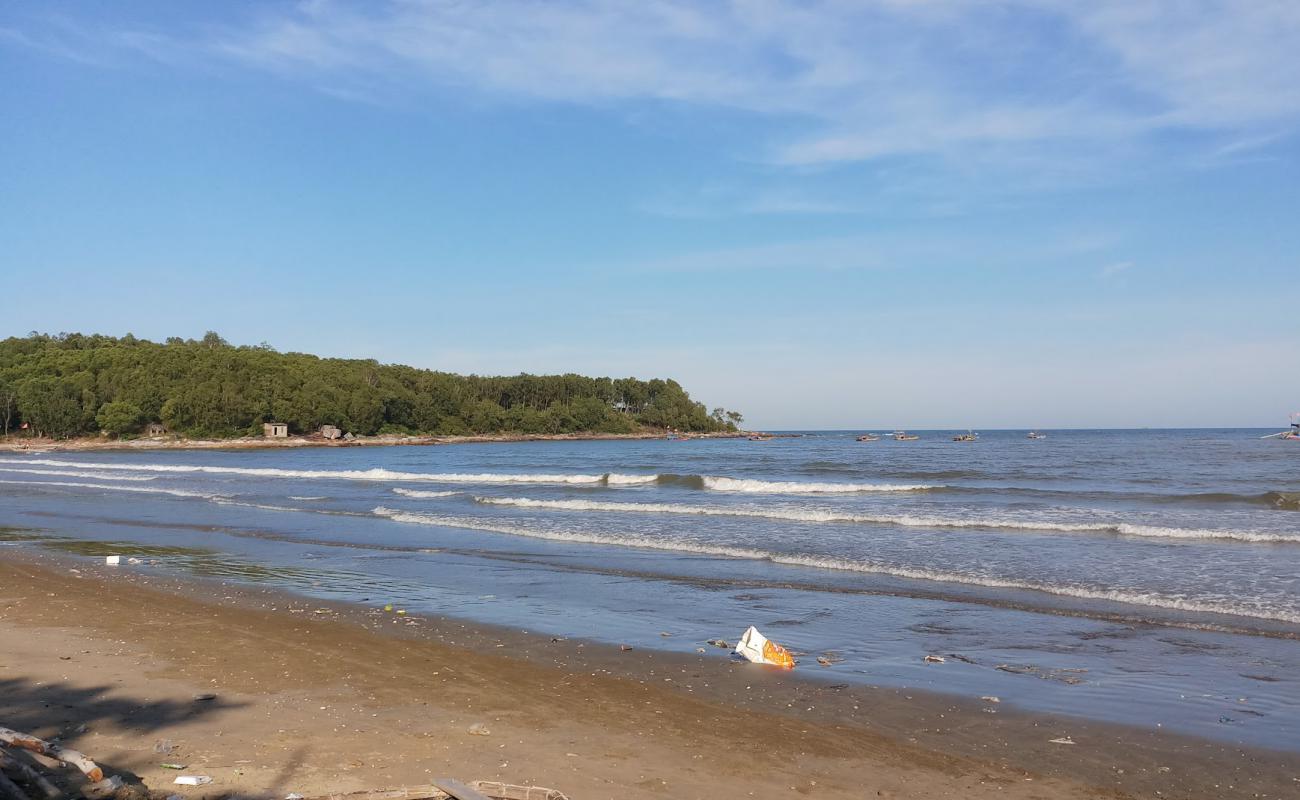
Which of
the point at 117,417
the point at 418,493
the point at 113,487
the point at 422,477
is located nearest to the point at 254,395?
the point at 117,417

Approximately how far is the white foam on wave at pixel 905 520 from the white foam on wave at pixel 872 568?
17.0 ft

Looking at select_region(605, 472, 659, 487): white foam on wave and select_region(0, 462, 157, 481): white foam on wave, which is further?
select_region(0, 462, 157, 481): white foam on wave

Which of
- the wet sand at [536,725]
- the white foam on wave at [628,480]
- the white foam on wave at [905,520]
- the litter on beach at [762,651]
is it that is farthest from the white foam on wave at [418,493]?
the litter on beach at [762,651]

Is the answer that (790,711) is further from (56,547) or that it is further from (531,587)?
(56,547)

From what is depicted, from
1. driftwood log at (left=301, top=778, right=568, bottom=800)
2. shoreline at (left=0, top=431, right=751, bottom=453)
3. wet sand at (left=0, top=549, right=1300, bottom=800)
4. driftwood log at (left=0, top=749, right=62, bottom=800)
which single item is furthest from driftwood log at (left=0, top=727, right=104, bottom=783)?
shoreline at (left=0, top=431, right=751, bottom=453)

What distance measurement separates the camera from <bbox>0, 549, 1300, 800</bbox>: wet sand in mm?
5875

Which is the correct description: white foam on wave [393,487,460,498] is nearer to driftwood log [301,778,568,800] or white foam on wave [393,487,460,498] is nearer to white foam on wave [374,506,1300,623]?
white foam on wave [374,506,1300,623]

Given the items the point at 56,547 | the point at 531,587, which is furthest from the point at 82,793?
the point at 56,547

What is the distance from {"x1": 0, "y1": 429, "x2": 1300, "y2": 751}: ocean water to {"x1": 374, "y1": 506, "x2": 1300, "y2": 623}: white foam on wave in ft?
0.25

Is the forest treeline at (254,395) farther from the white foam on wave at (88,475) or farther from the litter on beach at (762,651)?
the litter on beach at (762,651)

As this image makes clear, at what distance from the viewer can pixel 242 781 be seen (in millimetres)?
5387

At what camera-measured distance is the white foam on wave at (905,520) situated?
19797mm

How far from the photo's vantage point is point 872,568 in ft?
52.1

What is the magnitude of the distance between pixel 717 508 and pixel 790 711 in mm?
20127
